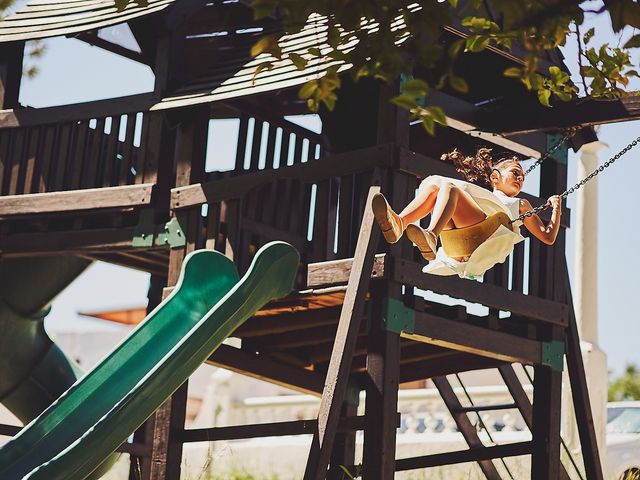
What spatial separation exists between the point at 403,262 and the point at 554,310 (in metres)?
2.00

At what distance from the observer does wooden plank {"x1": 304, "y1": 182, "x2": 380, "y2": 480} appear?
29.8 ft

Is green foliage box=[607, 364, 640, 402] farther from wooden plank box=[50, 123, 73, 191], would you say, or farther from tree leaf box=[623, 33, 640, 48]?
tree leaf box=[623, 33, 640, 48]

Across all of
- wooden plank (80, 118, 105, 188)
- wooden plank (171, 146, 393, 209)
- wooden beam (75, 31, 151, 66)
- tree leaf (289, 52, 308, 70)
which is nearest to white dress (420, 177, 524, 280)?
wooden plank (171, 146, 393, 209)

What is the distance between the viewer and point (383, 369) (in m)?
9.66

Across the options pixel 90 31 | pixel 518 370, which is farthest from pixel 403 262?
pixel 518 370

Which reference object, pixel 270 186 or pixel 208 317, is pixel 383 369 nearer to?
pixel 208 317

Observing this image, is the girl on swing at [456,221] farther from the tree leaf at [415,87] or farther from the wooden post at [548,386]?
the wooden post at [548,386]

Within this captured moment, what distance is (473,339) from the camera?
10.5 meters

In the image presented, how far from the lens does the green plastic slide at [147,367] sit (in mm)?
8961

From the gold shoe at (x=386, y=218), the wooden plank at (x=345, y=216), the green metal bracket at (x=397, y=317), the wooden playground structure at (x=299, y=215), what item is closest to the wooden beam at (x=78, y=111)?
the wooden playground structure at (x=299, y=215)

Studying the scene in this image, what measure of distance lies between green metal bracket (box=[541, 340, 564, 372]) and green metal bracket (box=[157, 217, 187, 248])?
333 centimetres

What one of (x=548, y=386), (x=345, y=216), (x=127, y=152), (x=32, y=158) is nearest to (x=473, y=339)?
(x=548, y=386)

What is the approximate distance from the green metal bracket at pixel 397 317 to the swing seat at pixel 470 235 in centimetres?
235

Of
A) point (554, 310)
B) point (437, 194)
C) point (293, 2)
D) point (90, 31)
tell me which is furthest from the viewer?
point (90, 31)
